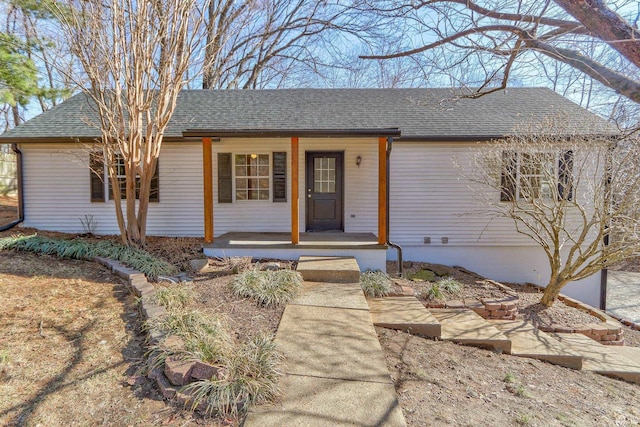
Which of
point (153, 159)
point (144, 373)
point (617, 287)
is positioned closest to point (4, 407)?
point (144, 373)

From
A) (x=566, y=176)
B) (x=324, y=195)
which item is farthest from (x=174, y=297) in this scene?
(x=566, y=176)

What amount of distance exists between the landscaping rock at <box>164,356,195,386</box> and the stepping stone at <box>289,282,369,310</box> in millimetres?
1785

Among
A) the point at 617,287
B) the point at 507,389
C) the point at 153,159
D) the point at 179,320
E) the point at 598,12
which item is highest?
the point at 598,12

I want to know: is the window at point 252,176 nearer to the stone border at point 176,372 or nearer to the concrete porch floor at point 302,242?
the concrete porch floor at point 302,242

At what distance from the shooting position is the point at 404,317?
407cm

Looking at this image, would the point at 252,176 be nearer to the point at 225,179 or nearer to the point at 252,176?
the point at 252,176

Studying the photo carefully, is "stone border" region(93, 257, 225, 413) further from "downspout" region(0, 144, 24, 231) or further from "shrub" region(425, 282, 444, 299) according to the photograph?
"downspout" region(0, 144, 24, 231)

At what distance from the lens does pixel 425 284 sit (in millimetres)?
5965

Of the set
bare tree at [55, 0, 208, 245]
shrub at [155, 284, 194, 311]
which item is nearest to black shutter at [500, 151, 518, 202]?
shrub at [155, 284, 194, 311]

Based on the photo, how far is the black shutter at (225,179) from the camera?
26.8 ft

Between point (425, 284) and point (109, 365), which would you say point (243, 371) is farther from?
point (425, 284)

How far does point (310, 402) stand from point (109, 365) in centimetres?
174

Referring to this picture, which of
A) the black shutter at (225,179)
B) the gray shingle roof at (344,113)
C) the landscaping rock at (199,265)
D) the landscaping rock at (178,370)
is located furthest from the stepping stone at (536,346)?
the black shutter at (225,179)

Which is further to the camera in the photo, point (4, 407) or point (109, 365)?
point (109, 365)
